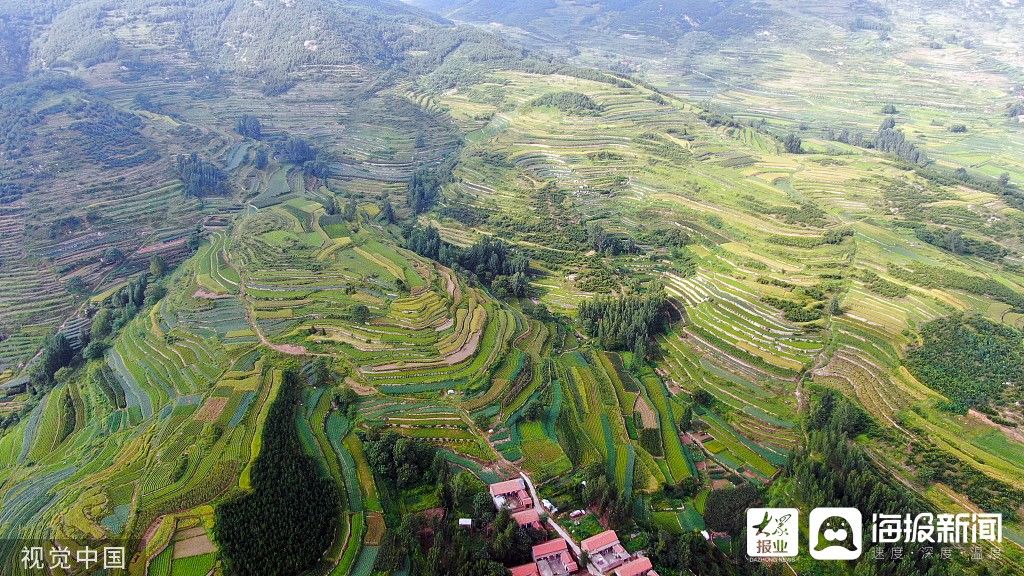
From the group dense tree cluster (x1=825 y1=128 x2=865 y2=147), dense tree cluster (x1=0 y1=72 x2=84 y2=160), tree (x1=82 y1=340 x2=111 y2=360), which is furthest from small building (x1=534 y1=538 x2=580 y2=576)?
→ dense tree cluster (x1=825 y1=128 x2=865 y2=147)

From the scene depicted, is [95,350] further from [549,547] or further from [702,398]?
[702,398]

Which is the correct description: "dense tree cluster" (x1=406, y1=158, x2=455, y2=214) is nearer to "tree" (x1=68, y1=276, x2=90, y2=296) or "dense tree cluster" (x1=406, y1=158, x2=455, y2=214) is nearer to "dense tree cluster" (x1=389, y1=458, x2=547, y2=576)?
"tree" (x1=68, y1=276, x2=90, y2=296)

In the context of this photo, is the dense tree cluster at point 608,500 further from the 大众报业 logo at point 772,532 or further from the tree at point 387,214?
the tree at point 387,214

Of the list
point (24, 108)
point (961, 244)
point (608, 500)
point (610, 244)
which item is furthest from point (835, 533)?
point (24, 108)

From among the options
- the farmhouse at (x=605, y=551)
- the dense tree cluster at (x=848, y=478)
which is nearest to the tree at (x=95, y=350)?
the farmhouse at (x=605, y=551)

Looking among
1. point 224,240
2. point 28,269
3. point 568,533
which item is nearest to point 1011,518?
point 568,533

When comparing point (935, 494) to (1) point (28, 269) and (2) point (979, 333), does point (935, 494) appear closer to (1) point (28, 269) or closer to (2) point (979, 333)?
(2) point (979, 333)
